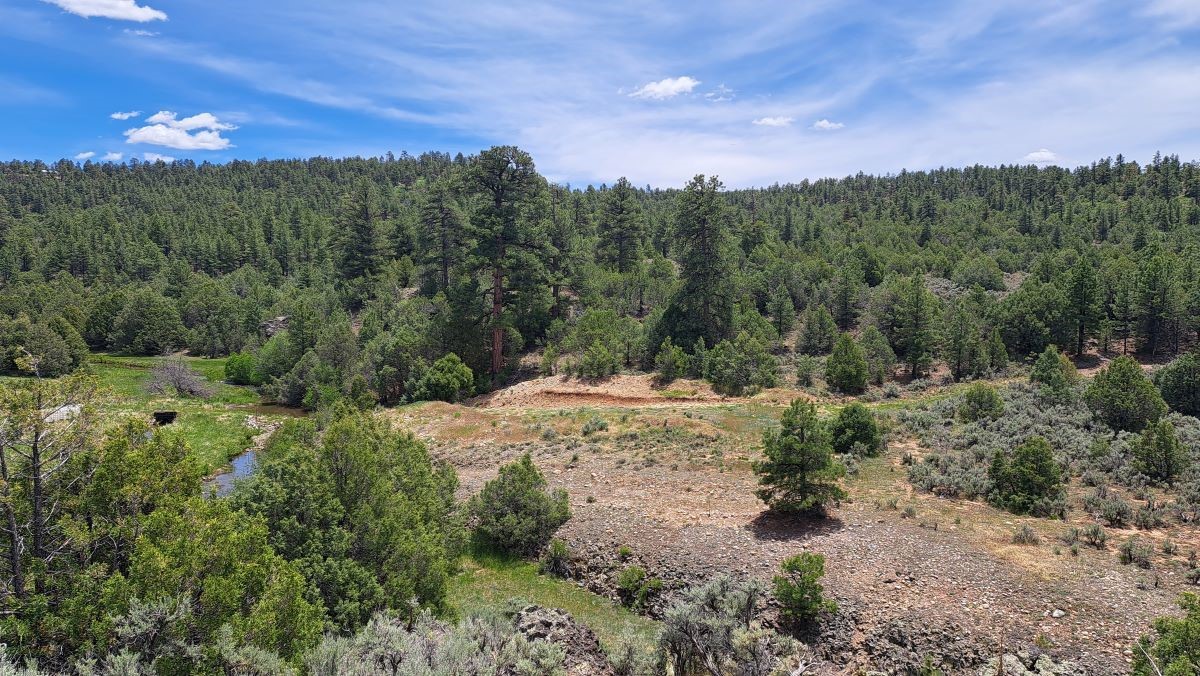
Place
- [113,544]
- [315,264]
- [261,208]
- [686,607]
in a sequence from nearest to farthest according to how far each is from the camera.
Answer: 1. [113,544]
2. [686,607]
3. [315,264]
4. [261,208]

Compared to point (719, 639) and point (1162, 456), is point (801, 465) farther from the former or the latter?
point (1162, 456)

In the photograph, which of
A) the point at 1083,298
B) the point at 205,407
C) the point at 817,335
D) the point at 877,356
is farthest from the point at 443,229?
the point at 1083,298

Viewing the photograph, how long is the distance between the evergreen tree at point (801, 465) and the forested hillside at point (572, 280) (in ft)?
67.5

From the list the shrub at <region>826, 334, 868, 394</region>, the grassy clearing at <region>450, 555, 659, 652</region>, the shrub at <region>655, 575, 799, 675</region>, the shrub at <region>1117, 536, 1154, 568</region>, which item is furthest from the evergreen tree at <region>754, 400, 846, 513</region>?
the shrub at <region>826, 334, 868, 394</region>

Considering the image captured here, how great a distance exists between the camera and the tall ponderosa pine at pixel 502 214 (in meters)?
37.7

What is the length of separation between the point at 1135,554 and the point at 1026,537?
2102 millimetres

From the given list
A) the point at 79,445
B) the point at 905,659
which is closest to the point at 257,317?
the point at 79,445

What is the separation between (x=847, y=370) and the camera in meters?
35.0

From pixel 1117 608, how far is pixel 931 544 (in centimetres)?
375

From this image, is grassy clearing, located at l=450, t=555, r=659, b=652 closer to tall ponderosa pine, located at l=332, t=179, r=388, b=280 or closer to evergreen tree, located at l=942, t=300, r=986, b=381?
evergreen tree, located at l=942, t=300, r=986, b=381

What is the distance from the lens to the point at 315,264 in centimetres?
8694

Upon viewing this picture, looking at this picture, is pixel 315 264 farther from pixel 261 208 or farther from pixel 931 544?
pixel 931 544

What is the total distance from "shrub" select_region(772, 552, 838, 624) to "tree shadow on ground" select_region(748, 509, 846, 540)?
2899 mm

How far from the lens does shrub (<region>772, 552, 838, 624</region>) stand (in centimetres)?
1341
